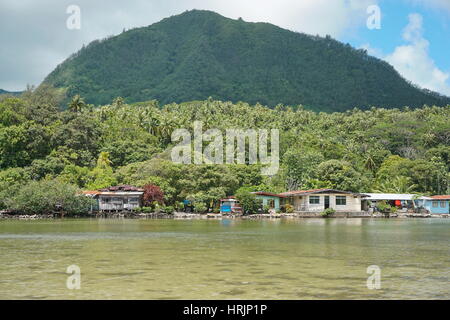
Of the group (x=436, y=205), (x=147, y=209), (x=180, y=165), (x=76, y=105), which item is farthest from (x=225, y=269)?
(x=76, y=105)

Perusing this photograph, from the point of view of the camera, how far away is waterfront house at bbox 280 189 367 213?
55969 millimetres

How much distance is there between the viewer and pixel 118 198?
58.0 meters

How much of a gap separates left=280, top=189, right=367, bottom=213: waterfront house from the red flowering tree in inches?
539

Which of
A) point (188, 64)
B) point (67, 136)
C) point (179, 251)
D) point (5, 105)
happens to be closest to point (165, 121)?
point (67, 136)

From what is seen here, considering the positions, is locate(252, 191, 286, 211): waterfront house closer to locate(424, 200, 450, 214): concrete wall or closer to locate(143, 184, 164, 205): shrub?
locate(143, 184, 164, 205): shrub

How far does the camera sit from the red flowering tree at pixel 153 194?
183 feet

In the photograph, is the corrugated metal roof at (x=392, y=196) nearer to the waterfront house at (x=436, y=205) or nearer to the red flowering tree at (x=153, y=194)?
the waterfront house at (x=436, y=205)

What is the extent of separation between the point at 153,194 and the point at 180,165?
4.60m

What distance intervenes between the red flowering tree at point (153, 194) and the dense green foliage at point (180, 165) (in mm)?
852

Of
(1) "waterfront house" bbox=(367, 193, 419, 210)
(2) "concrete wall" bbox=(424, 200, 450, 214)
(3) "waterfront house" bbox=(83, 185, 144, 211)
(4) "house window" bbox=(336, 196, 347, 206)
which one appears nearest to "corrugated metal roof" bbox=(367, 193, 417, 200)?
(1) "waterfront house" bbox=(367, 193, 419, 210)

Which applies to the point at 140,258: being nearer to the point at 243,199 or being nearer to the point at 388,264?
the point at 388,264

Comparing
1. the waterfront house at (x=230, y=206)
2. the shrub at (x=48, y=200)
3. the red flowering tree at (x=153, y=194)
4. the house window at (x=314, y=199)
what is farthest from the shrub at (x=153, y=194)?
the house window at (x=314, y=199)

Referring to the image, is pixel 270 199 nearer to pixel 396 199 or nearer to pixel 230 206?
pixel 230 206

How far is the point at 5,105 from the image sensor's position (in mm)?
72188
